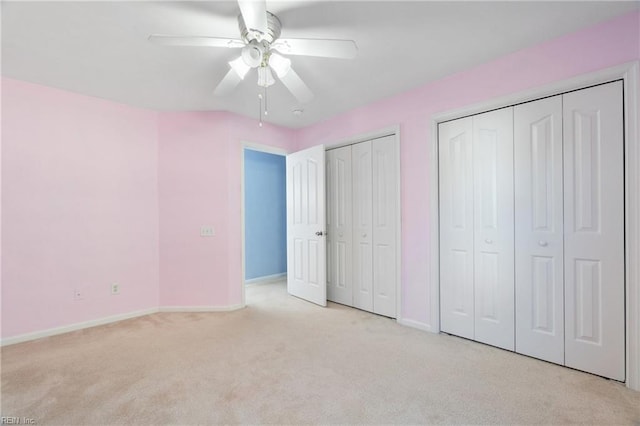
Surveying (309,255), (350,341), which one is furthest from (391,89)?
(350,341)

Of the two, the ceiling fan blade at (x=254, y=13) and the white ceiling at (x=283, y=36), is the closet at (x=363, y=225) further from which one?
the ceiling fan blade at (x=254, y=13)

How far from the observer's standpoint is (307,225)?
3.90m

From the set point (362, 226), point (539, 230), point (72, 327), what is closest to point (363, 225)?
point (362, 226)

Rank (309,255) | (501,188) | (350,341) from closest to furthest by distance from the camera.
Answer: (501,188) < (350,341) < (309,255)

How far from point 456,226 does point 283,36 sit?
2.15 m

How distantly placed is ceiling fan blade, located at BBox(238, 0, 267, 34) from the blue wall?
3597mm

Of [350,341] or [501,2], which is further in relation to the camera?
[350,341]

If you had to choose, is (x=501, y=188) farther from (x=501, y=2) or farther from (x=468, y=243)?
(x=501, y=2)

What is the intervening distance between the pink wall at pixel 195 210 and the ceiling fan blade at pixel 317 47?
2.03 meters

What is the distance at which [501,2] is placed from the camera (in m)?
1.77

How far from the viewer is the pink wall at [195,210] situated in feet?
11.7

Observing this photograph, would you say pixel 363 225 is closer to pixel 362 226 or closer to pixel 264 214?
pixel 362 226

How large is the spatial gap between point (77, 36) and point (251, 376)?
104 inches

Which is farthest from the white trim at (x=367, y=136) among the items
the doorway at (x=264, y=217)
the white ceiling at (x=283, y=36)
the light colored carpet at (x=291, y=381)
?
the light colored carpet at (x=291, y=381)
